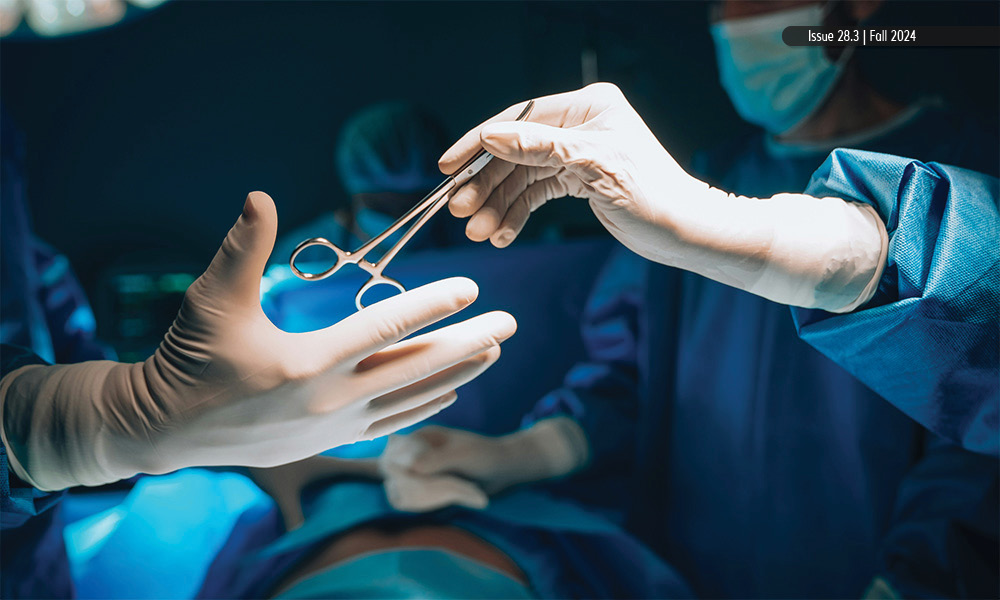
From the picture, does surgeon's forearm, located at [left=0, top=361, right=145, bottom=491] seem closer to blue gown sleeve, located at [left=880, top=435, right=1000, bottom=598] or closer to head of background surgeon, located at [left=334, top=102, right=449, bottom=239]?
head of background surgeon, located at [left=334, top=102, right=449, bottom=239]

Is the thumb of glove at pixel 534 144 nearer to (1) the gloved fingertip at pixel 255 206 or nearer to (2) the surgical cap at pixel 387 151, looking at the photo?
(1) the gloved fingertip at pixel 255 206

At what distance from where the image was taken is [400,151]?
1.17 meters

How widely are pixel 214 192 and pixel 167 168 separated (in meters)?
0.10

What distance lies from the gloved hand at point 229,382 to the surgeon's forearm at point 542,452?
499mm

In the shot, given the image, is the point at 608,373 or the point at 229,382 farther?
the point at 608,373

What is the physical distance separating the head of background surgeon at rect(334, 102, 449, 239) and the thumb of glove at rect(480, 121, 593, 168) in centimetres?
46

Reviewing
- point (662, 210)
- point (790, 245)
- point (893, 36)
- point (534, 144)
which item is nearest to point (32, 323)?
point (534, 144)

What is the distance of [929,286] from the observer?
30.9 inches

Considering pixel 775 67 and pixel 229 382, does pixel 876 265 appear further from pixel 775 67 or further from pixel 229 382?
pixel 229 382

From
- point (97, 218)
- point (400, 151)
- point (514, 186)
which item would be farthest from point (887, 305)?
point (97, 218)

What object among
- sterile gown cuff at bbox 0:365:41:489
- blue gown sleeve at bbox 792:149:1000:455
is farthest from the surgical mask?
sterile gown cuff at bbox 0:365:41:489

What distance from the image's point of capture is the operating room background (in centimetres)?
107

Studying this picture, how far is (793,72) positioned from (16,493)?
147 cm

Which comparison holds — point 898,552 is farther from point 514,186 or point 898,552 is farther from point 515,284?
point 514,186
